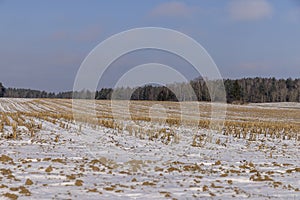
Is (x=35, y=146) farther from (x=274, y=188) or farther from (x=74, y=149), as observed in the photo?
(x=274, y=188)

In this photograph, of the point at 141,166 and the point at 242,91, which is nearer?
the point at 141,166

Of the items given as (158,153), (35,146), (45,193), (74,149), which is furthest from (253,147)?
(45,193)

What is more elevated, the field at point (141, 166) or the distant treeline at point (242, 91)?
the distant treeline at point (242, 91)

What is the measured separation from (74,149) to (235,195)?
8871mm

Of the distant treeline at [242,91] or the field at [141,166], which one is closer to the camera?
the field at [141,166]

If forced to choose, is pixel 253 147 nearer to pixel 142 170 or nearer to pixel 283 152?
pixel 283 152

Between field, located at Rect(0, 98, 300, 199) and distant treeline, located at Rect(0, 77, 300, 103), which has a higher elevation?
distant treeline, located at Rect(0, 77, 300, 103)

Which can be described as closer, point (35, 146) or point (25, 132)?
point (35, 146)

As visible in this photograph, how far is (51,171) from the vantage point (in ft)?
35.7

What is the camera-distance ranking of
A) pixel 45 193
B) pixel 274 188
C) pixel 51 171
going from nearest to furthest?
pixel 45 193
pixel 274 188
pixel 51 171

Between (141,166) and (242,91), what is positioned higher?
(242,91)

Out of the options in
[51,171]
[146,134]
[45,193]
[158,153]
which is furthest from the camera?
[146,134]

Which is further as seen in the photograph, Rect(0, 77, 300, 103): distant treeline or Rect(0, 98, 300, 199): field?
Rect(0, 77, 300, 103): distant treeline

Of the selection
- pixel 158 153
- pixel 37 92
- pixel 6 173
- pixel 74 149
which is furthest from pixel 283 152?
pixel 37 92
